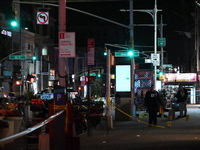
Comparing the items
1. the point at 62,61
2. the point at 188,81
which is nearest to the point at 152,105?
the point at 62,61

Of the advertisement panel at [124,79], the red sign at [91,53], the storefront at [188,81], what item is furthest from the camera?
the storefront at [188,81]

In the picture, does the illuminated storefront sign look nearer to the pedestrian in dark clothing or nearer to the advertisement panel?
the advertisement panel

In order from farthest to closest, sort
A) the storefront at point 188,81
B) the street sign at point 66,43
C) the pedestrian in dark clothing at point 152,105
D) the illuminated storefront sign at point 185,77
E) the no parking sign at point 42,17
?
1. the illuminated storefront sign at point 185,77
2. the storefront at point 188,81
3. the no parking sign at point 42,17
4. the pedestrian in dark clothing at point 152,105
5. the street sign at point 66,43

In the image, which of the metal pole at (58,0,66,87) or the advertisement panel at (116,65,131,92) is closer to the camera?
the metal pole at (58,0,66,87)

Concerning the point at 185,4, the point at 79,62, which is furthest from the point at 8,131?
the point at 79,62

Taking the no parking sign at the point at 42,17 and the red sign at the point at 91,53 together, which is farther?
the no parking sign at the point at 42,17

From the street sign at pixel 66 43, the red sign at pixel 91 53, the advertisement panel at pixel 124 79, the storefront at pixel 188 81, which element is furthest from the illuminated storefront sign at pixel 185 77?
the street sign at pixel 66 43

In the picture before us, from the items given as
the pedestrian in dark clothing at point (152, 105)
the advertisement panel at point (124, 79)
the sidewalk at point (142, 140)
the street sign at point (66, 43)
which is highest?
the street sign at point (66, 43)

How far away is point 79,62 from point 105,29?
24425mm

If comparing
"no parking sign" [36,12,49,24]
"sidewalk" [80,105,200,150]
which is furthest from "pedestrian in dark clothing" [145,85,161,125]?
"no parking sign" [36,12,49,24]

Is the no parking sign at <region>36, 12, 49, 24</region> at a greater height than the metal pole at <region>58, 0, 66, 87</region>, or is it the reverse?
the no parking sign at <region>36, 12, 49, 24</region>

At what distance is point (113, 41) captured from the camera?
105 metres

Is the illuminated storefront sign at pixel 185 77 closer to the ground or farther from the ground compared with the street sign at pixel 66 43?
closer to the ground

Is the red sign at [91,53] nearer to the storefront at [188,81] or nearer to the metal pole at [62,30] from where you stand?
the metal pole at [62,30]
